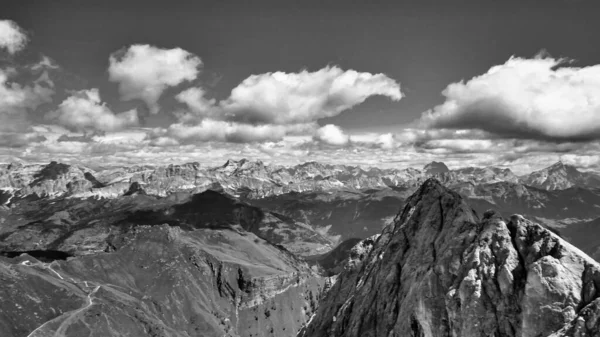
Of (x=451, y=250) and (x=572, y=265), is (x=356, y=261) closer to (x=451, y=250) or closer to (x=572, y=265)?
(x=451, y=250)

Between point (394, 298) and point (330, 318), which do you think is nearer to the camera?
point (394, 298)

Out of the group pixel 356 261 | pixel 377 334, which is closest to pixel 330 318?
pixel 356 261

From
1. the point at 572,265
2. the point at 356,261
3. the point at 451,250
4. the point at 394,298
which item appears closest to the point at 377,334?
the point at 394,298

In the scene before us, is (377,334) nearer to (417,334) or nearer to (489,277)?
(417,334)

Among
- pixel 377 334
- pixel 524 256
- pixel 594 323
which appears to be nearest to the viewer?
pixel 594 323

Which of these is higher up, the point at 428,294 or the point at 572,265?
the point at 572,265

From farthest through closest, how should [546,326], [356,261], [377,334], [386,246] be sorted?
[356,261] → [386,246] → [377,334] → [546,326]

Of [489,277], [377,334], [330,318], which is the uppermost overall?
[489,277]
